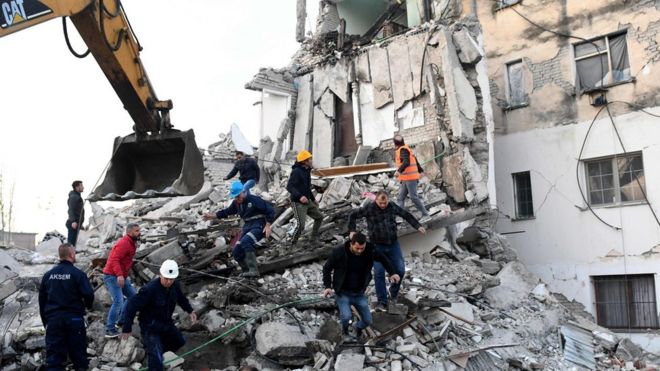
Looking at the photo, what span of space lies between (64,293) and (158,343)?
3.51 ft

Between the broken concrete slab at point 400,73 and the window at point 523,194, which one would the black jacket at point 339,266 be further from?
the window at point 523,194

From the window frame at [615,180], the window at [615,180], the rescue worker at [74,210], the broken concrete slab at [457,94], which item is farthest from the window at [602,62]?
the rescue worker at [74,210]

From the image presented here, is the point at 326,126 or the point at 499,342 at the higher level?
the point at 326,126

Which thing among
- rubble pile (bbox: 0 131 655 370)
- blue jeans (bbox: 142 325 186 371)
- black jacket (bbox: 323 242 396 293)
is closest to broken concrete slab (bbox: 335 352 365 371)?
rubble pile (bbox: 0 131 655 370)

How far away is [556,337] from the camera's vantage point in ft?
31.0

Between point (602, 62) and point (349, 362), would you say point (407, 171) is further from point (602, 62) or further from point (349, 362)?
point (602, 62)

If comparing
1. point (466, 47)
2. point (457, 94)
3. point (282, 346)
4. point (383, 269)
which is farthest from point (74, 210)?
point (466, 47)

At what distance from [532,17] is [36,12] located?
1270 centimetres

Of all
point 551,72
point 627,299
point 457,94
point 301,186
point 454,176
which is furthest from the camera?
point 551,72

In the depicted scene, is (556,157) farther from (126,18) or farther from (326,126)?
(126,18)

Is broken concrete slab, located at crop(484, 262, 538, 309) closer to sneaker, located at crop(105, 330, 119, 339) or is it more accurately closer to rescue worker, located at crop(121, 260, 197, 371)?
rescue worker, located at crop(121, 260, 197, 371)

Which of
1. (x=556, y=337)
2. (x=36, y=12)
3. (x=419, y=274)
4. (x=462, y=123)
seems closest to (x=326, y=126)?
(x=462, y=123)

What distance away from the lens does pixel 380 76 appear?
14.8 metres

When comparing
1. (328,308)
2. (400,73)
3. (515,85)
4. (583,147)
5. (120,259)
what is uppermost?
(400,73)
